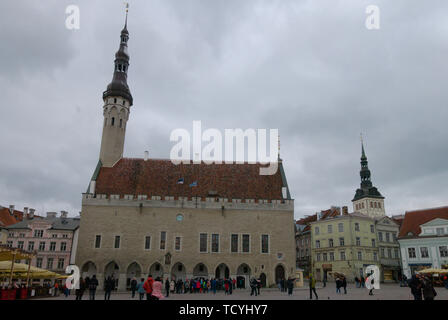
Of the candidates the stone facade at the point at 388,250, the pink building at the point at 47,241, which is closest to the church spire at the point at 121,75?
the pink building at the point at 47,241

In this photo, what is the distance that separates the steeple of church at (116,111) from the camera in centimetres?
4050

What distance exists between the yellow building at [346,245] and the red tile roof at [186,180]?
15193 mm

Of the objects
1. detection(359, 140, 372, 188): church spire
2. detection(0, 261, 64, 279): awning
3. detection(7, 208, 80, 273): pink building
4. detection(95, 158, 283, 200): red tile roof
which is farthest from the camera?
detection(359, 140, 372, 188): church spire

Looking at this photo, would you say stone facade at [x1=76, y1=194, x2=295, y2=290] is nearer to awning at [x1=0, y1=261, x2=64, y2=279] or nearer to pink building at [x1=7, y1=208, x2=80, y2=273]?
awning at [x1=0, y1=261, x2=64, y2=279]

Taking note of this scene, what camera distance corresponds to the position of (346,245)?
153ft

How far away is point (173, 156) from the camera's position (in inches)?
1642

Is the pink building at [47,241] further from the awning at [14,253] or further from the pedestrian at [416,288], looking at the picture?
the pedestrian at [416,288]

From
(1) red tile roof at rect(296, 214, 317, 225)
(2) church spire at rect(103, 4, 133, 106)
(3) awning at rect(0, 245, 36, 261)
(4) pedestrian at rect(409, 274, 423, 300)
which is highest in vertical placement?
(2) church spire at rect(103, 4, 133, 106)

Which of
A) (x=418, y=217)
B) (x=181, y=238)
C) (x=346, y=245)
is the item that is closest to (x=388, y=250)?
(x=418, y=217)

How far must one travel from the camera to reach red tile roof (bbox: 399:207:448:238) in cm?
4419

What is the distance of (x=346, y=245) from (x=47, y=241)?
4092 cm

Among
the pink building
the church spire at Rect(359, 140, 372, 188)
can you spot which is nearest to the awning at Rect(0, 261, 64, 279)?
the pink building

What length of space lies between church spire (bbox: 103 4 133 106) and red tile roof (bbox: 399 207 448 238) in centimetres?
4055

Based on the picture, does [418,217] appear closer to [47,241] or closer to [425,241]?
[425,241]
